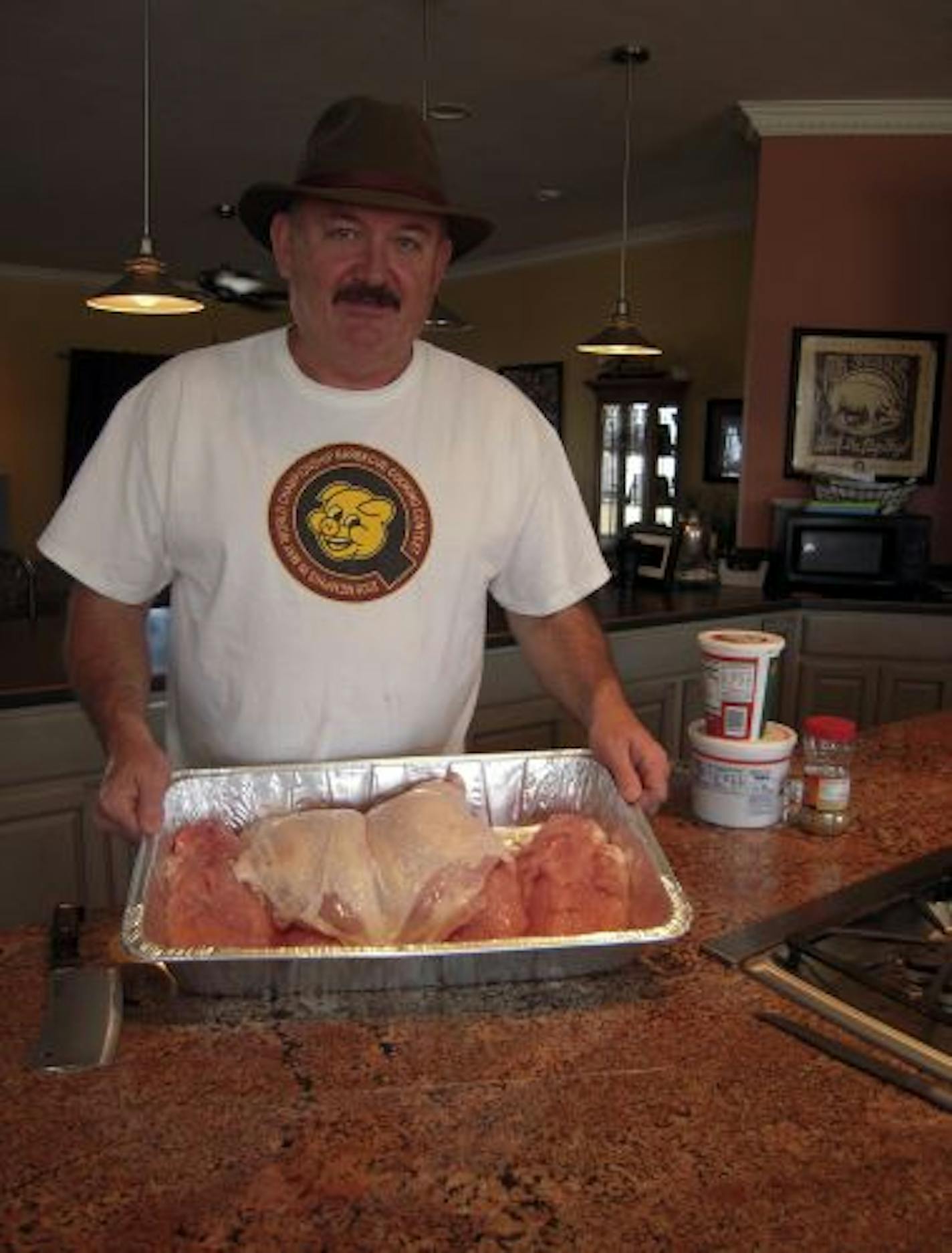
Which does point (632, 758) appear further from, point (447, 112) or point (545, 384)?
point (545, 384)

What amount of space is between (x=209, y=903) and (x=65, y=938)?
0.17m

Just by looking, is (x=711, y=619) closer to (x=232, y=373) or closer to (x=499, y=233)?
(x=232, y=373)

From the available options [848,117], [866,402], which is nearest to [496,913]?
[866,402]

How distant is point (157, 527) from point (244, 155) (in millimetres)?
3685

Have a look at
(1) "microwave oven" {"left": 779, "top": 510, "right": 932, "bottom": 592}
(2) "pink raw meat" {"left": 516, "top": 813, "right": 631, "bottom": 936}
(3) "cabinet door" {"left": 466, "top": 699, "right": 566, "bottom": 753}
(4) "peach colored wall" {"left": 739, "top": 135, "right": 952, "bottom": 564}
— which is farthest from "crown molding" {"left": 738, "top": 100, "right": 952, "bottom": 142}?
(2) "pink raw meat" {"left": 516, "top": 813, "right": 631, "bottom": 936}

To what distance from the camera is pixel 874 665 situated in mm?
3637

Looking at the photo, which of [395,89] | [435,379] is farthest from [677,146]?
[435,379]

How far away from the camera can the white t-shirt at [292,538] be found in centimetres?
137

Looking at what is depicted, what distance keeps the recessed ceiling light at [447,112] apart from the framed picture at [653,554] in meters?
1.69

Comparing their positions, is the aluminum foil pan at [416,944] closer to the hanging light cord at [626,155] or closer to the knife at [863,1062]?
the knife at [863,1062]

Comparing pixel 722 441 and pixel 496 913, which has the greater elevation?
pixel 722 441

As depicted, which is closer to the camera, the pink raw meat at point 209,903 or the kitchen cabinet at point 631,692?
the pink raw meat at point 209,903

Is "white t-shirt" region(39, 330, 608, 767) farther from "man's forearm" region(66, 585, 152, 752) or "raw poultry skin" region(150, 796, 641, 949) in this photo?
"raw poultry skin" region(150, 796, 641, 949)

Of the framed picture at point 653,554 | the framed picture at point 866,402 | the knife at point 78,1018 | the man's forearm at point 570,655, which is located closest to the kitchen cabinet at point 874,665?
the framed picture at point 653,554
